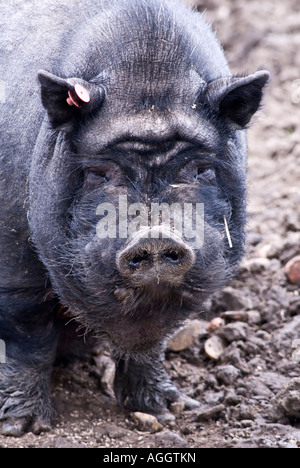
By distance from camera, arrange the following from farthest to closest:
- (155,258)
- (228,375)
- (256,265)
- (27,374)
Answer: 1. (256,265)
2. (228,375)
3. (27,374)
4. (155,258)

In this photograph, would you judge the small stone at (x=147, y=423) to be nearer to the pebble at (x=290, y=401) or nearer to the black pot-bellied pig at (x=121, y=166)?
the black pot-bellied pig at (x=121, y=166)

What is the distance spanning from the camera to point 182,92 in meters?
4.61

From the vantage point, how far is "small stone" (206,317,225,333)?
6.65 m

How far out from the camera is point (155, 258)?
13.4ft

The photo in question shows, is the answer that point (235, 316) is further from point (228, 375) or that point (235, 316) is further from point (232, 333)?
point (228, 375)

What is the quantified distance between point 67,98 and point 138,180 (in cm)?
62

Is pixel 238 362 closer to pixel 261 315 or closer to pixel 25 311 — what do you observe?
pixel 261 315

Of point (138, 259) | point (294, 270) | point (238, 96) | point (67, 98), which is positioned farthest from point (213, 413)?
point (67, 98)

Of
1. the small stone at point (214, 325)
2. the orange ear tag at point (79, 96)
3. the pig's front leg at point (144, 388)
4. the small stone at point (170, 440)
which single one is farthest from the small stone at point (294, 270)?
the orange ear tag at point (79, 96)

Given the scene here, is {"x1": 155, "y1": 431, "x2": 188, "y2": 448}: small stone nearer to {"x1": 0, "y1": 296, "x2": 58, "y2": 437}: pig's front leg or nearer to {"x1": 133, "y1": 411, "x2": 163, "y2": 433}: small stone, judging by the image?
{"x1": 133, "y1": 411, "x2": 163, "y2": 433}: small stone

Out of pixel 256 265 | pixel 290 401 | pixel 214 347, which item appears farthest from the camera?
pixel 256 265

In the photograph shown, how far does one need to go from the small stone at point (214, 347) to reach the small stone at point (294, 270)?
954mm

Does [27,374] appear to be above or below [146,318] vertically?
below

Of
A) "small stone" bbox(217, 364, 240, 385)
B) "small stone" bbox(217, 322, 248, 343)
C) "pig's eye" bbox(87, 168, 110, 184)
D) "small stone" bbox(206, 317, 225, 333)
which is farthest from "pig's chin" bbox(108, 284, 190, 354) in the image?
"small stone" bbox(206, 317, 225, 333)
